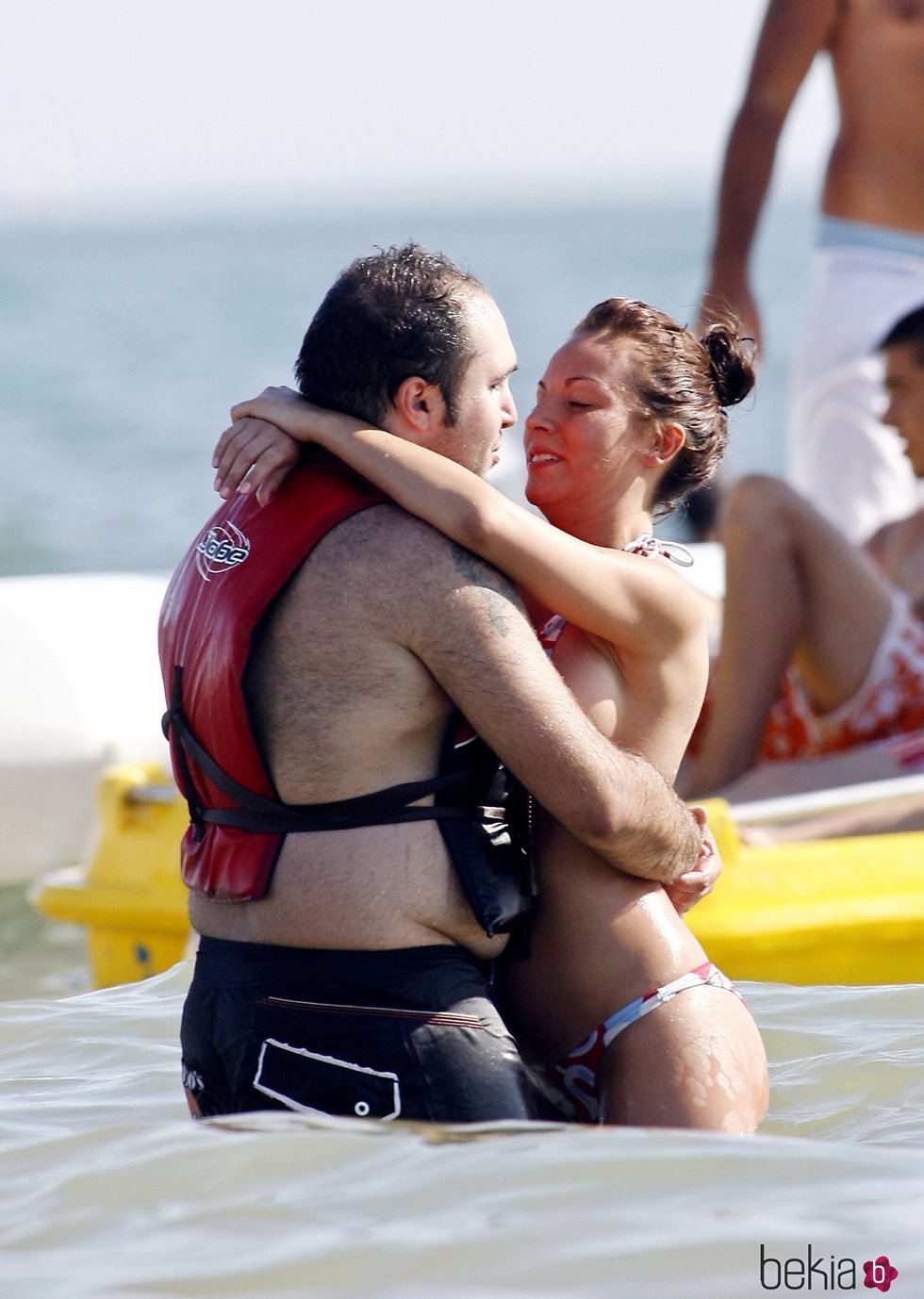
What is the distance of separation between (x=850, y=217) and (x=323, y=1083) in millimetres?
4292

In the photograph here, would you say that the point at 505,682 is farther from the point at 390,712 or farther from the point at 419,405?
the point at 419,405

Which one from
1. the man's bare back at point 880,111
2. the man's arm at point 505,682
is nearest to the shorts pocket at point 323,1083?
the man's arm at point 505,682

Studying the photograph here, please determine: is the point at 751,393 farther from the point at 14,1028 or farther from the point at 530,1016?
the point at 14,1028

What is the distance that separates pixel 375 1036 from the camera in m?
2.45

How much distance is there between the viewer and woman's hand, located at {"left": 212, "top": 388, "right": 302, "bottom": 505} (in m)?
2.53

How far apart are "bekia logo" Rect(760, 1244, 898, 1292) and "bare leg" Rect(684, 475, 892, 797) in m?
2.75

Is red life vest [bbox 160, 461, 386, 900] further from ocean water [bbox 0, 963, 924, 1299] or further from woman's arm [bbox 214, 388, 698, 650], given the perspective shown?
ocean water [bbox 0, 963, 924, 1299]

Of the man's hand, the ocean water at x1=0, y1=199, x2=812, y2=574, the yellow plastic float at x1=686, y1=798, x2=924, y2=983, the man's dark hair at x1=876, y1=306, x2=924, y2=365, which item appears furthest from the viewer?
the ocean water at x1=0, y1=199, x2=812, y2=574

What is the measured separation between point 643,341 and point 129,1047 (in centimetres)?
163

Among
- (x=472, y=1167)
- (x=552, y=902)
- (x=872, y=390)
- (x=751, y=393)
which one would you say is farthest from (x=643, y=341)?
(x=872, y=390)

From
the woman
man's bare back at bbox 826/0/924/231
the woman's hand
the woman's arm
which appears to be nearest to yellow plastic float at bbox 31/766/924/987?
the woman

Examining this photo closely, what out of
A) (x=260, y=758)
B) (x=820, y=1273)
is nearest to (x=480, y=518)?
(x=260, y=758)

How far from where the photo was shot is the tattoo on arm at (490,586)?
2428 millimetres

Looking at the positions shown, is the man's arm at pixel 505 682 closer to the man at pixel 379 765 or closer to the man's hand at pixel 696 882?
the man at pixel 379 765
